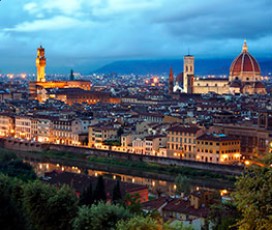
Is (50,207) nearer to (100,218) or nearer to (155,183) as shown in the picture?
(100,218)

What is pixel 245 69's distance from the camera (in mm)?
53281

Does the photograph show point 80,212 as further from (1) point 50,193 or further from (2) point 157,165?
(2) point 157,165

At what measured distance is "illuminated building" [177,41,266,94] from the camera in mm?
51844

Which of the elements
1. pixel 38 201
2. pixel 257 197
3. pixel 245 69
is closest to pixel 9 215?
pixel 38 201

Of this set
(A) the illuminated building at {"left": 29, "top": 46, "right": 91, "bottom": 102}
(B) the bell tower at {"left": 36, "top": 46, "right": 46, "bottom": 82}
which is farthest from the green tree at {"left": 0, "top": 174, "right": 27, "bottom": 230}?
(B) the bell tower at {"left": 36, "top": 46, "right": 46, "bottom": 82}

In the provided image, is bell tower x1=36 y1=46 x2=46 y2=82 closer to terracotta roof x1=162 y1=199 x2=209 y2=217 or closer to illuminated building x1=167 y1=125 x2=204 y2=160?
illuminated building x1=167 y1=125 x2=204 y2=160

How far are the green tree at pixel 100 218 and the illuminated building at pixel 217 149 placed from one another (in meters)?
11.4

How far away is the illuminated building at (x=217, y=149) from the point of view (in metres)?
20.2

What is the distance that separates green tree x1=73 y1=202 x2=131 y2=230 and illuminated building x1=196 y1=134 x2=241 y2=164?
1145cm

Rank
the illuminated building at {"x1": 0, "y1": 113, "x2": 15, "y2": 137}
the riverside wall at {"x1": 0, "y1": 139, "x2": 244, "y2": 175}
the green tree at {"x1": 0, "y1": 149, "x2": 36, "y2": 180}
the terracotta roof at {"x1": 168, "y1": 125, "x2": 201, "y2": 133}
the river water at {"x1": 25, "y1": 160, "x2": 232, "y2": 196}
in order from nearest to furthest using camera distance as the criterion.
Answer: the green tree at {"x1": 0, "y1": 149, "x2": 36, "y2": 180}
the river water at {"x1": 25, "y1": 160, "x2": 232, "y2": 196}
the riverside wall at {"x1": 0, "y1": 139, "x2": 244, "y2": 175}
the terracotta roof at {"x1": 168, "y1": 125, "x2": 201, "y2": 133}
the illuminated building at {"x1": 0, "y1": 113, "x2": 15, "y2": 137}

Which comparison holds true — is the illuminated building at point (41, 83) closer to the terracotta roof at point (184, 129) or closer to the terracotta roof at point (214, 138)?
the terracotta roof at point (184, 129)

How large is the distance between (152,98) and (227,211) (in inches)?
1431

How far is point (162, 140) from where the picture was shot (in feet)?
73.1

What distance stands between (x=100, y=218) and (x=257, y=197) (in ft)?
14.8
